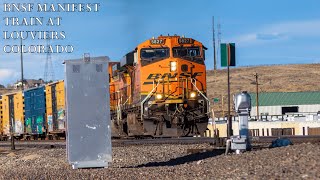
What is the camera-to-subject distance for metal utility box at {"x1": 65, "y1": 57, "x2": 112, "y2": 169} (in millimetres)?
14859

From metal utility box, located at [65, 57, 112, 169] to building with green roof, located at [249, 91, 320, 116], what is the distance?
201 feet

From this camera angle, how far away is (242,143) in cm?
1516

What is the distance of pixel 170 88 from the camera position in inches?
933

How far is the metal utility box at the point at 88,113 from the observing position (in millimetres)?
14859

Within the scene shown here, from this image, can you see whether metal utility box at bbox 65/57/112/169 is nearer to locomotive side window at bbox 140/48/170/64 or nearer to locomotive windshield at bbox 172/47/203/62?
locomotive side window at bbox 140/48/170/64

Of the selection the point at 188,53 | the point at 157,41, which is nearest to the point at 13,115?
the point at 157,41

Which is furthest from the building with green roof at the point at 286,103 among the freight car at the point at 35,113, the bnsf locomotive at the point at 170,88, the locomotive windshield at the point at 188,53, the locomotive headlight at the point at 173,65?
the locomotive headlight at the point at 173,65

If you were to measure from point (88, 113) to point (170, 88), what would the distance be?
9.04 metres

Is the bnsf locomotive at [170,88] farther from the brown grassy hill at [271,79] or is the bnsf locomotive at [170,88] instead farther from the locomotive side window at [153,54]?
the brown grassy hill at [271,79]

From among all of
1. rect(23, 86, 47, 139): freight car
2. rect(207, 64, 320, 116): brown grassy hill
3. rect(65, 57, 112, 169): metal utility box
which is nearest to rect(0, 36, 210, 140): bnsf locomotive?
rect(65, 57, 112, 169): metal utility box

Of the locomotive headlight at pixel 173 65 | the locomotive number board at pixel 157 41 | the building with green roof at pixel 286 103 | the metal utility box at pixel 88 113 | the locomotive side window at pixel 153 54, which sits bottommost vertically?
the building with green roof at pixel 286 103

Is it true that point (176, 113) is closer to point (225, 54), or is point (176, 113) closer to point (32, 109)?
point (225, 54)

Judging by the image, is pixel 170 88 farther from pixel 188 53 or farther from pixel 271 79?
pixel 271 79

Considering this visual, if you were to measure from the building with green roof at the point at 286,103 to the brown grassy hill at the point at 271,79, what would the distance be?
13696 millimetres
